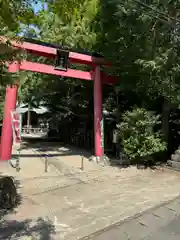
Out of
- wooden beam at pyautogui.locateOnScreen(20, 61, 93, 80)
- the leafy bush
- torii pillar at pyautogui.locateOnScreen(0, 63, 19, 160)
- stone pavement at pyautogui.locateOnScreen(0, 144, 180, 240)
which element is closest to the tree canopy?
the leafy bush

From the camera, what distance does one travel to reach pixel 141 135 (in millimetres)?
8984

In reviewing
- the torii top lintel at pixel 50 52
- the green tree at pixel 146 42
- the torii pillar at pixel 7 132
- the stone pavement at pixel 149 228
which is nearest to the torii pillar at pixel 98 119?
the torii top lintel at pixel 50 52

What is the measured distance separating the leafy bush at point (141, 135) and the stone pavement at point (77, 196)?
0.71m

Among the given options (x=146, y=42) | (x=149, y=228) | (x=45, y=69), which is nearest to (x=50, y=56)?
(x=45, y=69)

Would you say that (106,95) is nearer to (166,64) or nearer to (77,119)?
(77,119)

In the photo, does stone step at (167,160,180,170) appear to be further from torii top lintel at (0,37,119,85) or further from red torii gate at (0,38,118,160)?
torii top lintel at (0,37,119,85)

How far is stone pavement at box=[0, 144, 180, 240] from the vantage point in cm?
420

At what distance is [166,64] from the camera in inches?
319

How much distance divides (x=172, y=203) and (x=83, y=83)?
882cm

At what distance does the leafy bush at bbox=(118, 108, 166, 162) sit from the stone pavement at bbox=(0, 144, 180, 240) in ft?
2.33

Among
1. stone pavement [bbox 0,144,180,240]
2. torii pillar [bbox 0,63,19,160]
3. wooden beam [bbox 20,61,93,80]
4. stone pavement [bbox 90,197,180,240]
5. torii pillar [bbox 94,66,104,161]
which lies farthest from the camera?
torii pillar [bbox 94,66,104,161]

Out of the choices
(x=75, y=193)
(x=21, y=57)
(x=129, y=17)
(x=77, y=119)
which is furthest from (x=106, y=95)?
(x=21, y=57)

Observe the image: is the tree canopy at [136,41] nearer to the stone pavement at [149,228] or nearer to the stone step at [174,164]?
the stone step at [174,164]

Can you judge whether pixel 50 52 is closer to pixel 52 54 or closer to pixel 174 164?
pixel 52 54
